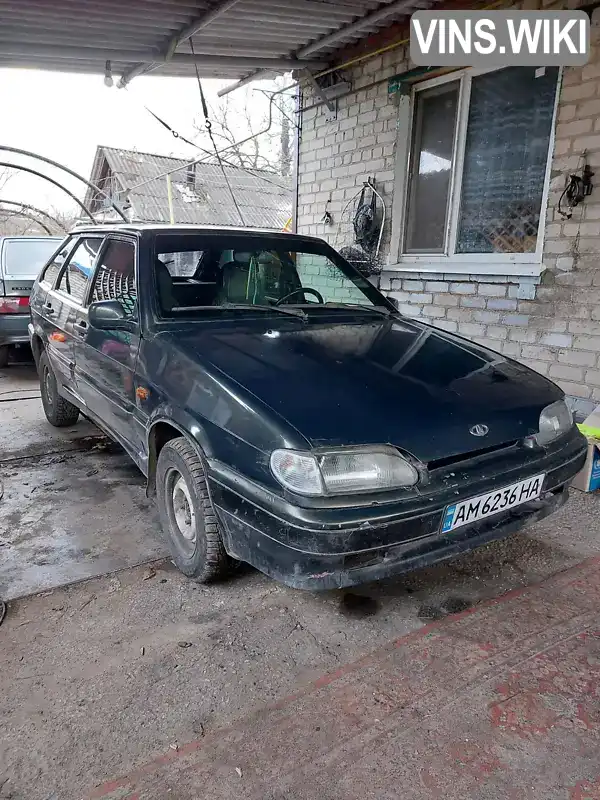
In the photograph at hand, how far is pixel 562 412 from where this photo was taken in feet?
8.59

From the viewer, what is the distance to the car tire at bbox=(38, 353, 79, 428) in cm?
469

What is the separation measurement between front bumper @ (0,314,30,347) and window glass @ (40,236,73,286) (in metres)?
2.55

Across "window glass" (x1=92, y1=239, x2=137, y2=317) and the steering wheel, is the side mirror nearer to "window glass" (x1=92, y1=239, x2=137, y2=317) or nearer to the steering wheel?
"window glass" (x1=92, y1=239, x2=137, y2=317)

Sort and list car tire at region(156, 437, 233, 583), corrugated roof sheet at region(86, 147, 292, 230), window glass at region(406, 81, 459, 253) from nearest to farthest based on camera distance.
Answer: car tire at region(156, 437, 233, 583) < window glass at region(406, 81, 459, 253) < corrugated roof sheet at region(86, 147, 292, 230)

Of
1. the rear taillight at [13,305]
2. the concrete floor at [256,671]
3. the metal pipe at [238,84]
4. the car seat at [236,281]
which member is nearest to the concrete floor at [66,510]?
the concrete floor at [256,671]

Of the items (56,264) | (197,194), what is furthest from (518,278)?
(197,194)

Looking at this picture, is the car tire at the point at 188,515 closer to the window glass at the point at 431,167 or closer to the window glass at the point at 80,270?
the window glass at the point at 80,270

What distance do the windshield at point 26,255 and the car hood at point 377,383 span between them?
553 cm

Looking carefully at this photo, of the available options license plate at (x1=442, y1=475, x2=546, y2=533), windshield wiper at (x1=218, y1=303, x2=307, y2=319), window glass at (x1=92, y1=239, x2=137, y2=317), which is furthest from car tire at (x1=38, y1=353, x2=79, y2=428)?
license plate at (x1=442, y1=475, x2=546, y2=533)

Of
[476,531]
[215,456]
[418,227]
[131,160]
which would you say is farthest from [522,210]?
[131,160]

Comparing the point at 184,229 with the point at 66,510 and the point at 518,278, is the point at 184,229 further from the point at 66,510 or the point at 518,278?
the point at 518,278

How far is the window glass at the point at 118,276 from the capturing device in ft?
9.83

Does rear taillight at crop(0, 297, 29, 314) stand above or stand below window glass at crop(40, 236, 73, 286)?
below

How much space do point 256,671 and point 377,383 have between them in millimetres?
1187
